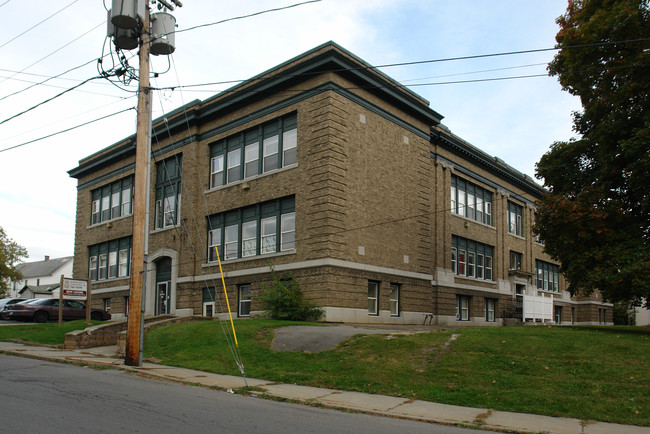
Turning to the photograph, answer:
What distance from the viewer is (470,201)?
122 ft

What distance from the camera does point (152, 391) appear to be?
10844 mm

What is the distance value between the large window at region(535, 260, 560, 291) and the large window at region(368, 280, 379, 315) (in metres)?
23.7

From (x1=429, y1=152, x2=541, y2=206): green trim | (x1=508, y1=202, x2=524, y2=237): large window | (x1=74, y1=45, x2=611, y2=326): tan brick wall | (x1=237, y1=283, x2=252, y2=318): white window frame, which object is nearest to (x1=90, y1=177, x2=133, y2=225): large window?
(x1=74, y1=45, x2=611, y2=326): tan brick wall

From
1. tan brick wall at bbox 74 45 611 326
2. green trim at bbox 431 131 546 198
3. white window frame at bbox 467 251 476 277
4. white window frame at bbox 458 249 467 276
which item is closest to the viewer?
tan brick wall at bbox 74 45 611 326

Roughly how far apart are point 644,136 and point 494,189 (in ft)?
75.9

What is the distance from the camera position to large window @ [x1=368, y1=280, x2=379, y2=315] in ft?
86.6

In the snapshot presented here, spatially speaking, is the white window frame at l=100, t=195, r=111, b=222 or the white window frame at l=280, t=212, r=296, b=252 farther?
the white window frame at l=100, t=195, r=111, b=222

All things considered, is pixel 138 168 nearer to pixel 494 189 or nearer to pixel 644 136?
pixel 644 136

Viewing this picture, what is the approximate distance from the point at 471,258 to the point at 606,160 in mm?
17919

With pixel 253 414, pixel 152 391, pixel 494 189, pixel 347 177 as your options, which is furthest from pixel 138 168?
pixel 494 189

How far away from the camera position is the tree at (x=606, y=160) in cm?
1719

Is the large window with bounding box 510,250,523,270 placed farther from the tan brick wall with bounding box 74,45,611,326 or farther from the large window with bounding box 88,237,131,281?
the large window with bounding box 88,237,131,281

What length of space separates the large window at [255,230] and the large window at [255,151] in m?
1.78

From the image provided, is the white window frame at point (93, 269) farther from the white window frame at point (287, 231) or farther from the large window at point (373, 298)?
the large window at point (373, 298)
